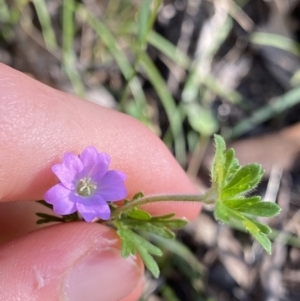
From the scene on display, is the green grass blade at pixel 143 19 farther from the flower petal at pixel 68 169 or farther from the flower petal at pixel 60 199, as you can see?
the flower petal at pixel 60 199

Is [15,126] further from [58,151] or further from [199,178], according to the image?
[199,178]

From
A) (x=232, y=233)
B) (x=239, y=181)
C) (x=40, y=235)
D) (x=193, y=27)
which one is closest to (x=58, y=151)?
(x=40, y=235)

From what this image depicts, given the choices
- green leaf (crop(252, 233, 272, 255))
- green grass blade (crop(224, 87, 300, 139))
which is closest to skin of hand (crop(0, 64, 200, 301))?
green leaf (crop(252, 233, 272, 255))

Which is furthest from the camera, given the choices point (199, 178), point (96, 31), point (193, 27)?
point (193, 27)

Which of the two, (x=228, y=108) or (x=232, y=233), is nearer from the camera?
(x=232, y=233)

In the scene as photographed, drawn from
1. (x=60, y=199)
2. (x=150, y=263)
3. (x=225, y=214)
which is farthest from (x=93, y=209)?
(x=225, y=214)

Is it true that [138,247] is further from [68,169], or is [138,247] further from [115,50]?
[115,50]
